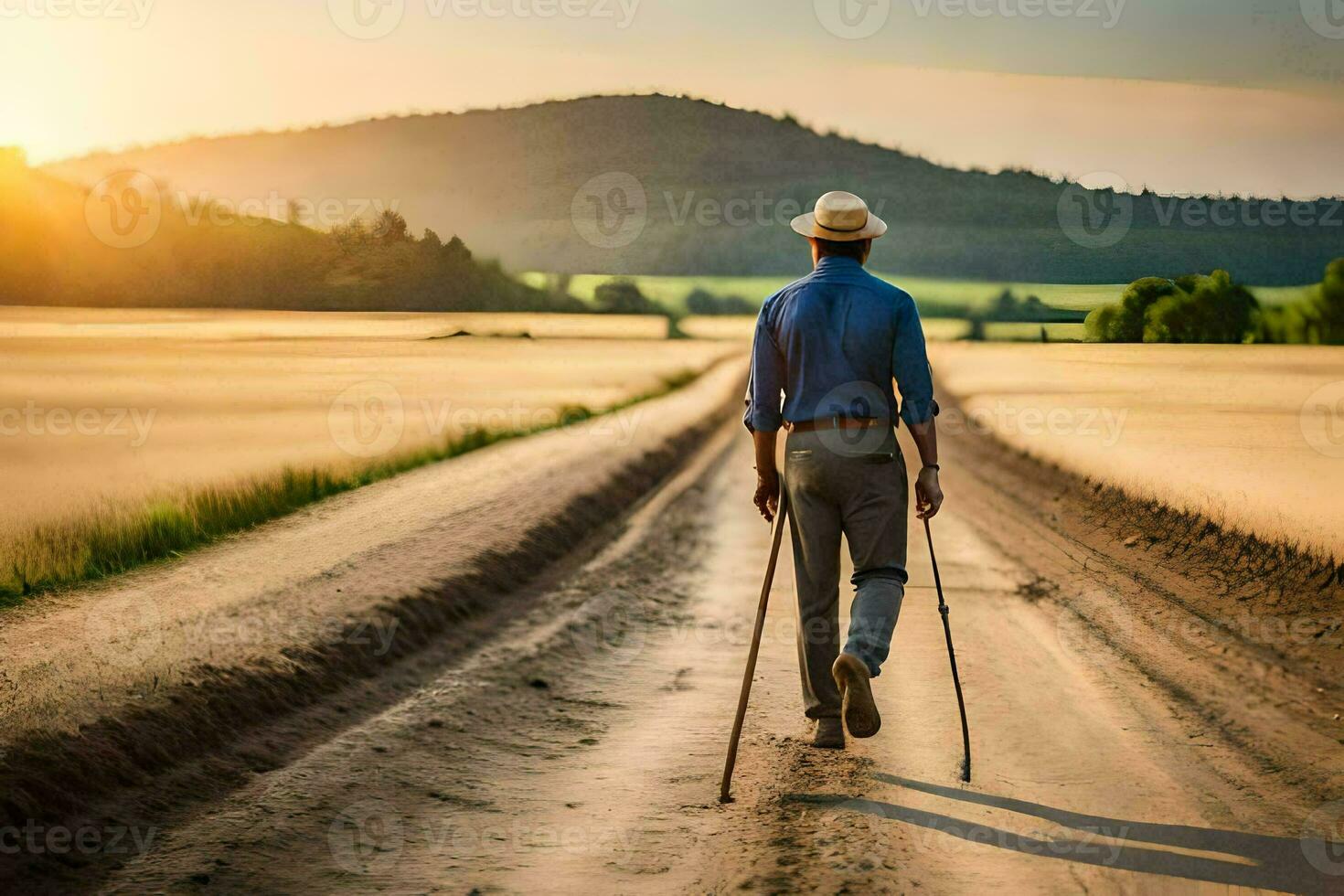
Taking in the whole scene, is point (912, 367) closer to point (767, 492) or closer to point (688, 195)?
point (767, 492)

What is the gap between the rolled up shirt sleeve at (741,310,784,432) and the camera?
5.80 meters

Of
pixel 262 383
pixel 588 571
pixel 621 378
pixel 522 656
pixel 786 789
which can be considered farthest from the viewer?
pixel 621 378

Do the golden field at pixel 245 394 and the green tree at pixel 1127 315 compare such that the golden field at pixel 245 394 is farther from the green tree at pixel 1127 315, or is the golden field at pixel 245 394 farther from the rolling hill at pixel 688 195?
the green tree at pixel 1127 315

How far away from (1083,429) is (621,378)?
19588 mm

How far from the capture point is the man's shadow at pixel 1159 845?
14.3 feet

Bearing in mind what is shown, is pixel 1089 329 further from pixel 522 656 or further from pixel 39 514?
pixel 39 514

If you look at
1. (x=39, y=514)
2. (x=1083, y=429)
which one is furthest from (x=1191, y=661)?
(x=1083, y=429)

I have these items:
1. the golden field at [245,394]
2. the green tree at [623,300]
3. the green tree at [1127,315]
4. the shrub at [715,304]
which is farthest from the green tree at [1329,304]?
the shrub at [715,304]

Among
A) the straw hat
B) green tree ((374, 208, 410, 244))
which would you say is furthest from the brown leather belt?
green tree ((374, 208, 410, 244))

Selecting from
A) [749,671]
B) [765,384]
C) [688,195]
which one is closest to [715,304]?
[688,195]

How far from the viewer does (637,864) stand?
4.58 m

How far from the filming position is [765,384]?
582 cm

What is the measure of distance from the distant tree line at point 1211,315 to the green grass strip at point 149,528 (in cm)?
A: 774

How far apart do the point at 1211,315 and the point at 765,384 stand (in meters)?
7.66
